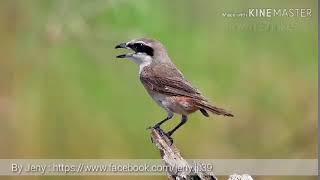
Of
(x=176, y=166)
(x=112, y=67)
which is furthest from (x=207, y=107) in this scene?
(x=112, y=67)

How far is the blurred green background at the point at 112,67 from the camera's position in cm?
214

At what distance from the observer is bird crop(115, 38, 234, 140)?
1.80 meters

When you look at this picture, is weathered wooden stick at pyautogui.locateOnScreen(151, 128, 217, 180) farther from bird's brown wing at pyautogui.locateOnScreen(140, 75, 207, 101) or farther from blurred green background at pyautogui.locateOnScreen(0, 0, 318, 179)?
blurred green background at pyautogui.locateOnScreen(0, 0, 318, 179)

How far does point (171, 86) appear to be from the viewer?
1.82 meters

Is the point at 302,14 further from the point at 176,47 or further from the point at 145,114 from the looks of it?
the point at 145,114

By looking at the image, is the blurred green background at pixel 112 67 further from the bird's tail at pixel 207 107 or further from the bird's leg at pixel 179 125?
the bird's tail at pixel 207 107

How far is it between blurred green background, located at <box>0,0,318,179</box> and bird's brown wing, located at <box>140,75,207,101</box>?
0.29 meters

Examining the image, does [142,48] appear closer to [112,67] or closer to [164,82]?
[164,82]

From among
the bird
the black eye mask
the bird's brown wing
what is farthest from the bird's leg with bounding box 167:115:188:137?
the black eye mask

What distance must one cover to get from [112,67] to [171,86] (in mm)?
369

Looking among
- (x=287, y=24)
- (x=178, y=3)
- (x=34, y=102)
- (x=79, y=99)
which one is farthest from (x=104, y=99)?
(x=287, y=24)

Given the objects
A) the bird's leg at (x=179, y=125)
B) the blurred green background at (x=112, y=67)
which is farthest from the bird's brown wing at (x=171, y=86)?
the blurred green background at (x=112, y=67)

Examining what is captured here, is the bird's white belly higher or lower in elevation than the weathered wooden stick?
higher

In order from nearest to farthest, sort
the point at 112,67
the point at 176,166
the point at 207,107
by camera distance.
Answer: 1. the point at 176,166
2. the point at 207,107
3. the point at 112,67
